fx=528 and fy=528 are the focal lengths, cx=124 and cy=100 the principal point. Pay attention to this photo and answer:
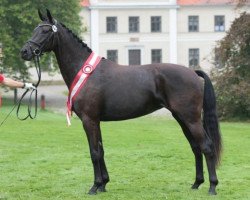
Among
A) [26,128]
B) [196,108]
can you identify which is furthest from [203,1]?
[196,108]

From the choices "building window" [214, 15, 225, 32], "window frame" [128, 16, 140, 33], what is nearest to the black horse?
"window frame" [128, 16, 140, 33]

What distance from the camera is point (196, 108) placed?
777cm

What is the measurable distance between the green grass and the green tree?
1626cm

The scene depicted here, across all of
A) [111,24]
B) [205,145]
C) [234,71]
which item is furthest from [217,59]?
[111,24]

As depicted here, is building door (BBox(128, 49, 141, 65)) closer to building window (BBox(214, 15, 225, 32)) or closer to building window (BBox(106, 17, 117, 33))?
building window (BBox(106, 17, 117, 33))

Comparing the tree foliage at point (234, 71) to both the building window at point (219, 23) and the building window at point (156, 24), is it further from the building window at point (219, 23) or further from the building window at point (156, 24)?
the building window at point (219, 23)

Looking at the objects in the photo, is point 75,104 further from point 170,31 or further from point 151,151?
point 170,31

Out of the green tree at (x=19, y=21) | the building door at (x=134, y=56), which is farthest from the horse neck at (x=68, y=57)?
the building door at (x=134, y=56)

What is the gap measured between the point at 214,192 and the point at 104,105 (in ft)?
6.77

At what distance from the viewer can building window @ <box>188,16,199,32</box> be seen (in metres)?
57.6

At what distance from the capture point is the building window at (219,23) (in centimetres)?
5797

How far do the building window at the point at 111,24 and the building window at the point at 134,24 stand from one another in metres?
1.63

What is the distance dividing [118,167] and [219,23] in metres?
50.1

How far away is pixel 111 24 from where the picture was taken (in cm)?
5688
